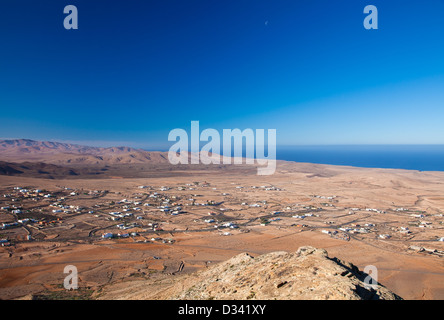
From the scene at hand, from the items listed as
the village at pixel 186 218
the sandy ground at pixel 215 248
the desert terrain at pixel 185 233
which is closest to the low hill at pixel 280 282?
the desert terrain at pixel 185 233

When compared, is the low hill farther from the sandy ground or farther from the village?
the village

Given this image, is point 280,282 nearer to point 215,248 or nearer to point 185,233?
point 215,248

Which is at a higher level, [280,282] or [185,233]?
[280,282]

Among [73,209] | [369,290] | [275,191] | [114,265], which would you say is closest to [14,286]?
[114,265]

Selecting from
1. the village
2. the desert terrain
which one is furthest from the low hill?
the village

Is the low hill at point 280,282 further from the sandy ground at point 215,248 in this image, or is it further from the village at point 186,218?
the village at point 186,218

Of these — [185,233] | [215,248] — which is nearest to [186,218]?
[185,233]

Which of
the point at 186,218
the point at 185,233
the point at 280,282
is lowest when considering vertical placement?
the point at 185,233
